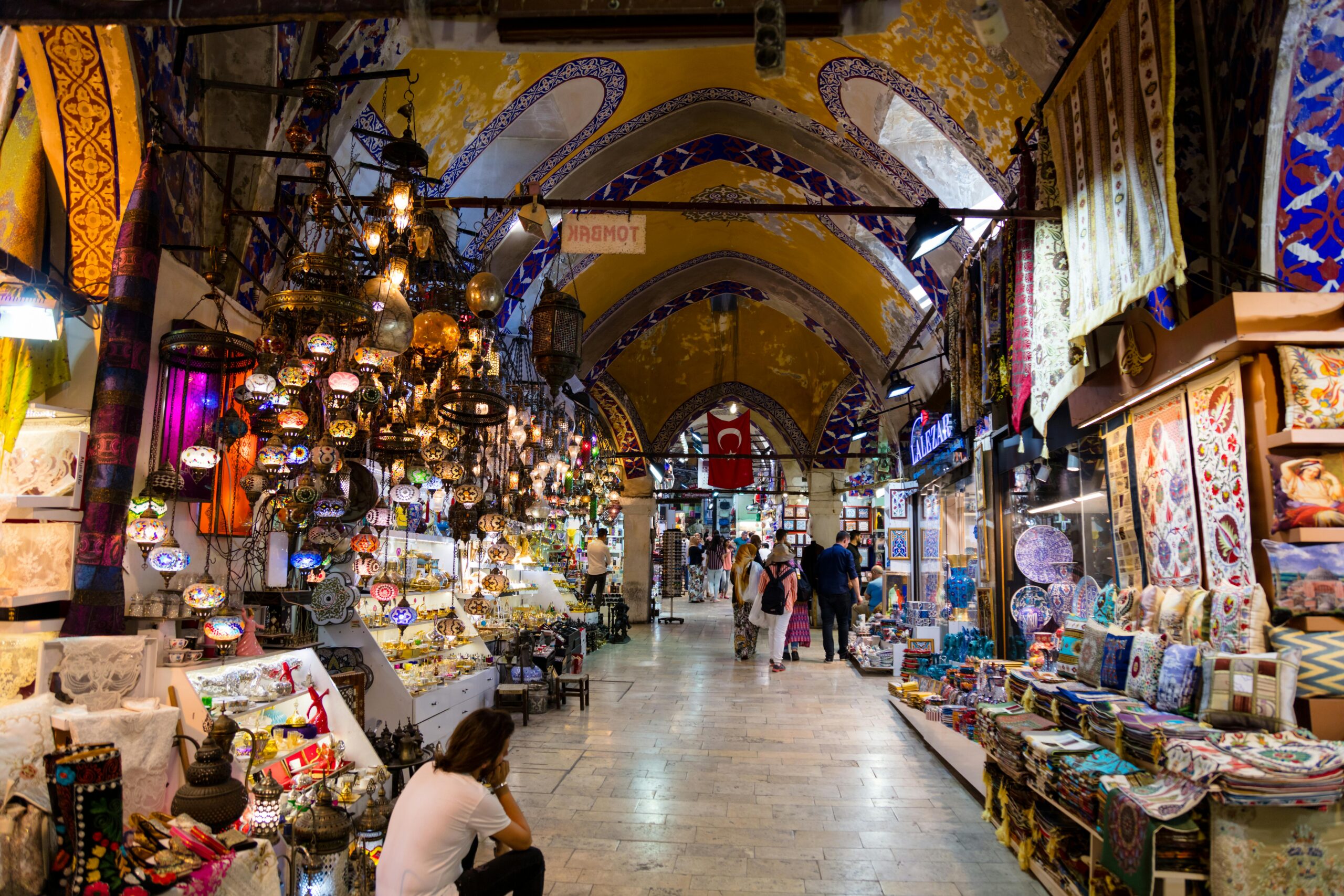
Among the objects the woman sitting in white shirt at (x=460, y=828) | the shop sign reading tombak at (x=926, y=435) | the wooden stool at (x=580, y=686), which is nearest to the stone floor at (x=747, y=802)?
the wooden stool at (x=580, y=686)

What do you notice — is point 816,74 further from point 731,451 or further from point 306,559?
point 731,451

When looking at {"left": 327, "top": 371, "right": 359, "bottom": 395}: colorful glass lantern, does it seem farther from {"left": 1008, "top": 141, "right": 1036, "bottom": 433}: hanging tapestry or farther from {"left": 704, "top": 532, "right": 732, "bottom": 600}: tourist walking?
{"left": 704, "top": 532, "right": 732, "bottom": 600}: tourist walking

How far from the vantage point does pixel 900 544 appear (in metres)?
12.9

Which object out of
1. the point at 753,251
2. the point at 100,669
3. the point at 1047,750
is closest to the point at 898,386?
the point at 753,251

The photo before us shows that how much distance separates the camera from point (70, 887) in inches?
88.9

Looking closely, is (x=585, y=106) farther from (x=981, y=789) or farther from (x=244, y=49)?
(x=981, y=789)

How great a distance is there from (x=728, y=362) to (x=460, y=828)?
14324mm

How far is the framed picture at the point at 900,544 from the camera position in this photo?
42.1ft

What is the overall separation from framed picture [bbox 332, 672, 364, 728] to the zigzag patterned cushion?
4.87m

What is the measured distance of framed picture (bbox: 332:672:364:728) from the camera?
517 cm

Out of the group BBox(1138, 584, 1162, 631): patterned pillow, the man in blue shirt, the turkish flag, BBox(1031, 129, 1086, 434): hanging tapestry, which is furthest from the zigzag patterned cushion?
the turkish flag

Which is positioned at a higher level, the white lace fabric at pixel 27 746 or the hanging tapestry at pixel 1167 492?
the hanging tapestry at pixel 1167 492

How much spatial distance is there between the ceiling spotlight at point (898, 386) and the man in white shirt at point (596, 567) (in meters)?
5.54

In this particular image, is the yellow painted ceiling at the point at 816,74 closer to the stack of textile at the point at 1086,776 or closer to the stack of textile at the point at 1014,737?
the stack of textile at the point at 1014,737
